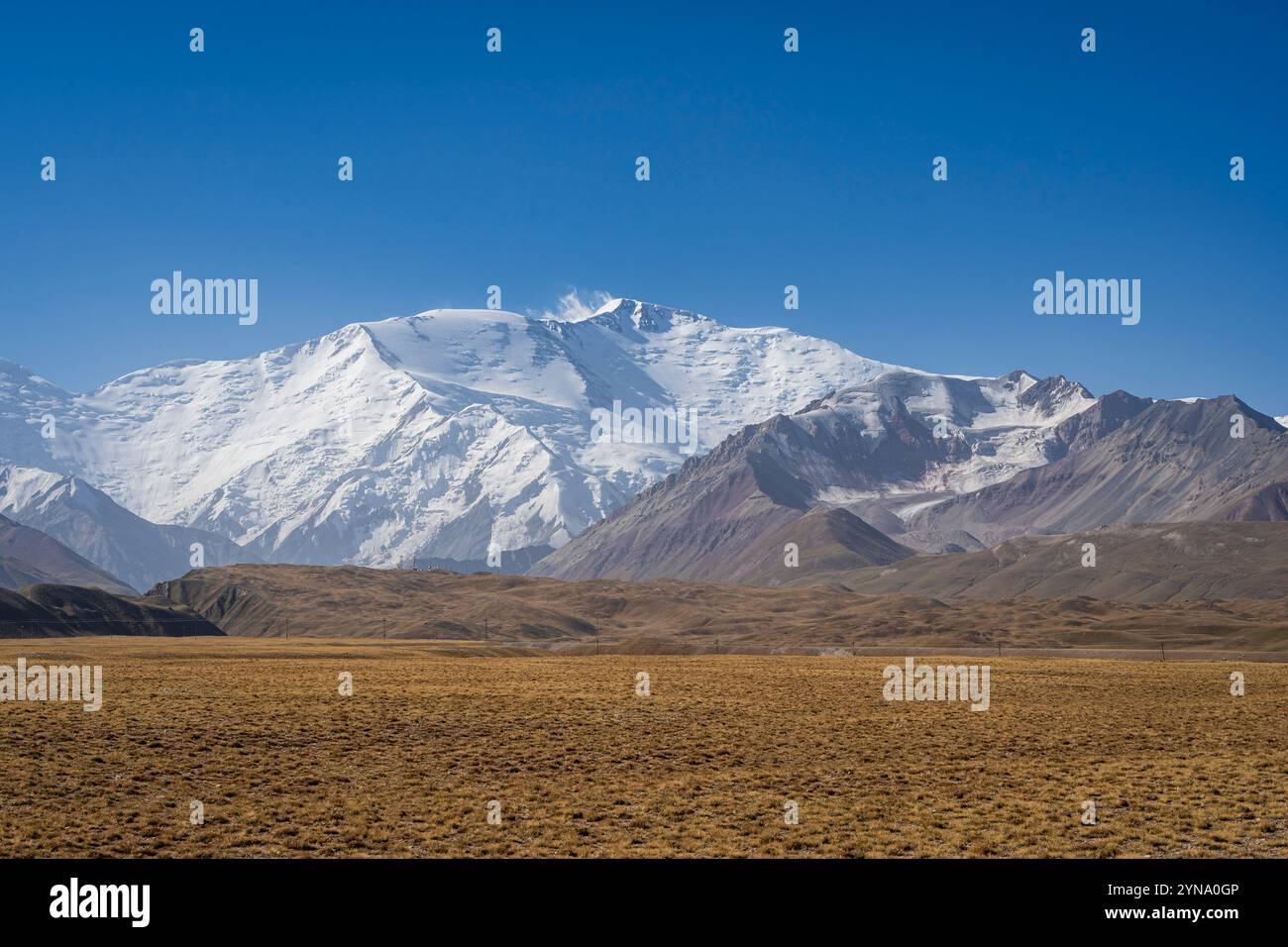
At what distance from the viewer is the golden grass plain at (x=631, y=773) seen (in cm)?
2969

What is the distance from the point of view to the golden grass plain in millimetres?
29688

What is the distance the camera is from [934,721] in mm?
55469

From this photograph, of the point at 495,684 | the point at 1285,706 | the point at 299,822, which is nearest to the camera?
the point at 299,822

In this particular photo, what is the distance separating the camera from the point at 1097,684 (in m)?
79.9

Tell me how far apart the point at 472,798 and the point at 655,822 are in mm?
6246

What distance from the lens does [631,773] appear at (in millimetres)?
40469
